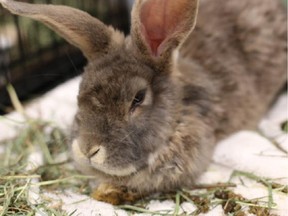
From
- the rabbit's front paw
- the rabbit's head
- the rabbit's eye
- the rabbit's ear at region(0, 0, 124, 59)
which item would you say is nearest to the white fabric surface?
the rabbit's front paw

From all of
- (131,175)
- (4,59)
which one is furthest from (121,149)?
(4,59)

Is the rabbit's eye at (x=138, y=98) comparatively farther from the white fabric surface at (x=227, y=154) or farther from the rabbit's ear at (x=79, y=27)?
the white fabric surface at (x=227, y=154)

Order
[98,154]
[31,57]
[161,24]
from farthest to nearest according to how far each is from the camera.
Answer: [31,57], [161,24], [98,154]

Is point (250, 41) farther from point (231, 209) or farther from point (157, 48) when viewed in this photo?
point (231, 209)

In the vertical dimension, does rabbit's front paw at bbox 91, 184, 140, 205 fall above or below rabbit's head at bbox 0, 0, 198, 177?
below

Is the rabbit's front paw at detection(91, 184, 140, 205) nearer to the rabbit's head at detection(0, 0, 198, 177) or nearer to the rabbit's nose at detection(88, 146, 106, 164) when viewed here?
the rabbit's head at detection(0, 0, 198, 177)

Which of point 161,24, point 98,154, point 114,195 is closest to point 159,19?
point 161,24

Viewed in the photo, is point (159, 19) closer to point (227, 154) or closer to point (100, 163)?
point (100, 163)
